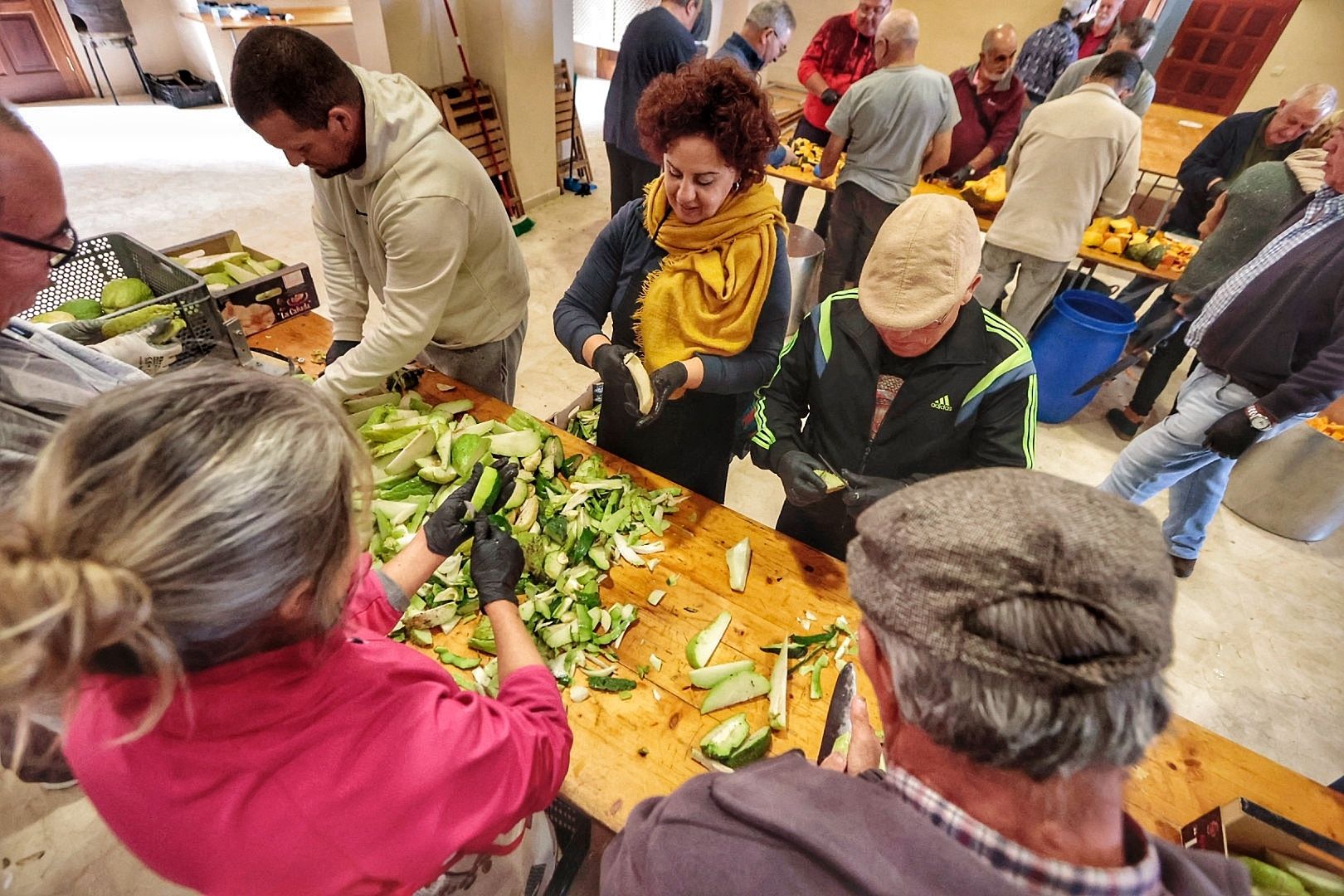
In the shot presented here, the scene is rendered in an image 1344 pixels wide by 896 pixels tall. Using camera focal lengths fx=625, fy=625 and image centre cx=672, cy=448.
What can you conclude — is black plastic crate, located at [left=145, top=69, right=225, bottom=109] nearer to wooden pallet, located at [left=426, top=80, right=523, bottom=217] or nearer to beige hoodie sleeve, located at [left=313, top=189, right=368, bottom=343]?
wooden pallet, located at [left=426, top=80, right=523, bottom=217]

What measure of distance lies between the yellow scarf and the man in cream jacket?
723mm

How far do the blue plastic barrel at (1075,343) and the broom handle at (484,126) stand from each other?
18.0 feet

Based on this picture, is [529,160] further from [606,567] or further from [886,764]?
[886,764]

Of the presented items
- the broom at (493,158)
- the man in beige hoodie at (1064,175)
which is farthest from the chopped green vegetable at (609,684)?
the broom at (493,158)

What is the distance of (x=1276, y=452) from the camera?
4020mm

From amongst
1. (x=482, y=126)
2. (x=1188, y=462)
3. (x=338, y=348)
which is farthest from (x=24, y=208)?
(x=482, y=126)

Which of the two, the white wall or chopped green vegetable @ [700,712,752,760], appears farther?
the white wall

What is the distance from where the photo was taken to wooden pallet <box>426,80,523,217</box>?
622 cm

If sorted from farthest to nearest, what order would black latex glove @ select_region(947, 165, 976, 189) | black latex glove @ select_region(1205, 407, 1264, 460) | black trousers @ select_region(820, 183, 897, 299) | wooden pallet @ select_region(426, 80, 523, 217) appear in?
wooden pallet @ select_region(426, 80, 523, 217)
black latex glove @ select_region(947, 165, 976, 189)
black trousers @ select_region(820, 183, 897, 299)
black latex glove @ select_region(1205, 407, 1264, 460)

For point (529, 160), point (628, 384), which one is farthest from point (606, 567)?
point (529, 160)

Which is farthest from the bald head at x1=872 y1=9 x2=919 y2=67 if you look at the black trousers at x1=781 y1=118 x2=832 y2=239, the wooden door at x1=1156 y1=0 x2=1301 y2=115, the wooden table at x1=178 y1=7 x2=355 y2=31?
the wooden door at x1=1156 y1=0 x2=1301 y2=115

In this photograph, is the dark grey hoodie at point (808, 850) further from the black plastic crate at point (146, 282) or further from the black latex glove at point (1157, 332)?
the black latex glove at point (1157, 332)

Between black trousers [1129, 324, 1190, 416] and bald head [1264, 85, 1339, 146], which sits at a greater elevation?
bald head [1264, 85, 1339, 146]

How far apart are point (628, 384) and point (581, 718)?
3.72 feet
